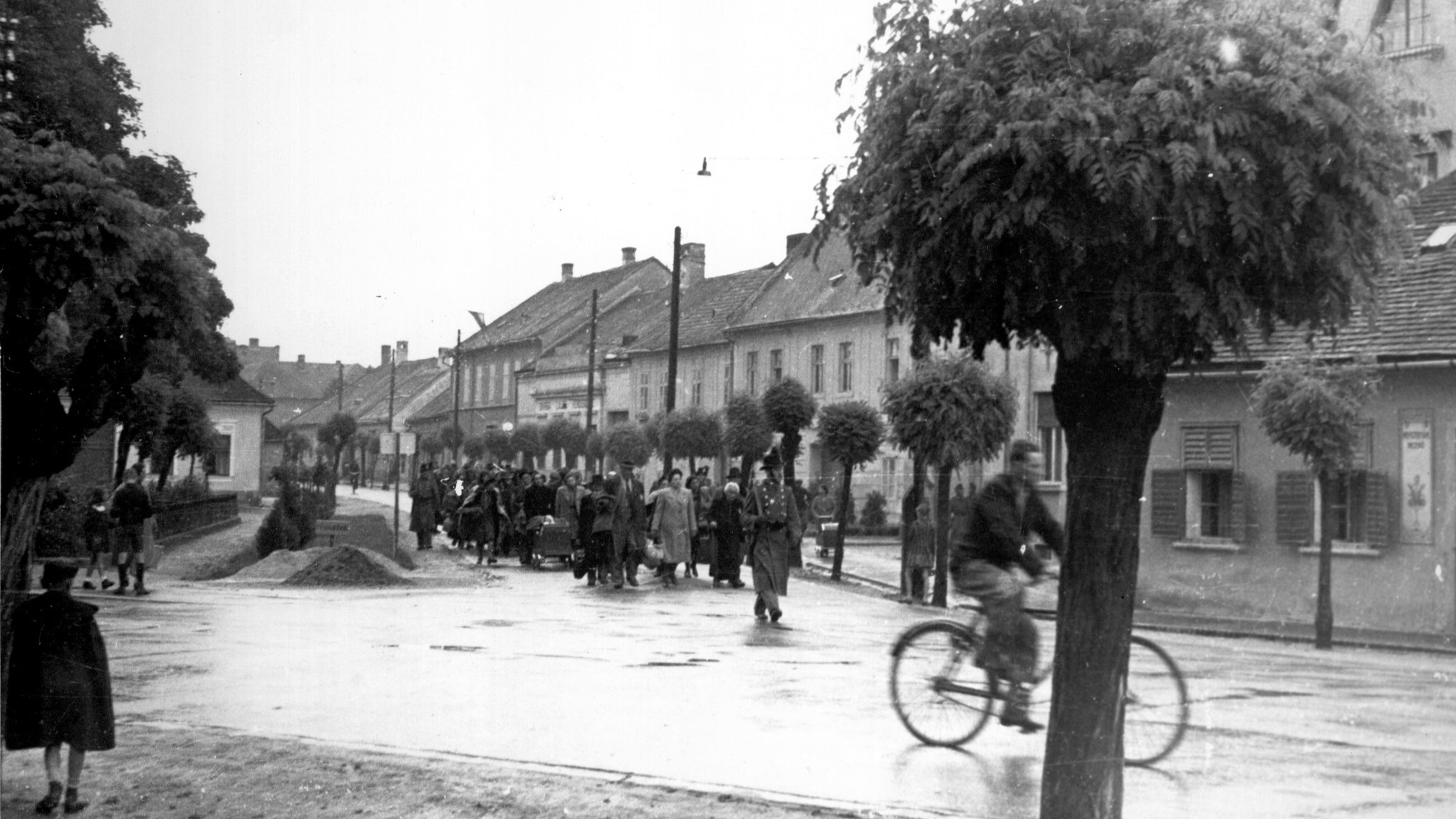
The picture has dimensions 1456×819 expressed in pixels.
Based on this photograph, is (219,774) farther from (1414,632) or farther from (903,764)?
(1414,632)

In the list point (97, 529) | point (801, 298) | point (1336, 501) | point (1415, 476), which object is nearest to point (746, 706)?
point (1336, 501)

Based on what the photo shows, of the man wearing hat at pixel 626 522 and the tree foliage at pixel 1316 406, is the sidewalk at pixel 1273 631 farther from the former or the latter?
the man wearing hat at pixel 626 522

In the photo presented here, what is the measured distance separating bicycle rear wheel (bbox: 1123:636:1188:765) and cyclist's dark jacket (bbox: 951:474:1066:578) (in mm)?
891

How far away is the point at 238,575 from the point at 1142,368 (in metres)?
20.9

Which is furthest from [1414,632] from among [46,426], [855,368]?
[855,368]

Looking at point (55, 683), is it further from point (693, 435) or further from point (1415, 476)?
point (693, 435)

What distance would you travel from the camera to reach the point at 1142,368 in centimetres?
514

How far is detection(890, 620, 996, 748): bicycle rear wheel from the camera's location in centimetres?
867

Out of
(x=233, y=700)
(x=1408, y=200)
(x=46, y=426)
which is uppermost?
(x=1408, y=200)

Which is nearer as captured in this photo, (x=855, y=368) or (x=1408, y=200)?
(x=1408, y=200)

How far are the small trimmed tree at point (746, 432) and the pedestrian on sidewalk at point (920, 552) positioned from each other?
13413mm

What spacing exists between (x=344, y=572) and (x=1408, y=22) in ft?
62.8

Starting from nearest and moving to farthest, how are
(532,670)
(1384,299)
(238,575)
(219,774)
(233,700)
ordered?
(1384,299) < (219,774) < (233,700) < (532,670) < (238,575)

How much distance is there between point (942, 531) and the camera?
77.4 ft
